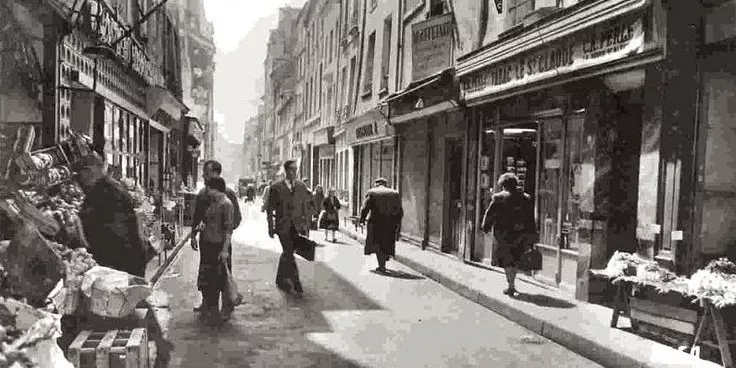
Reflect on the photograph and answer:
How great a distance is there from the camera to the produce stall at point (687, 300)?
17.7 ft

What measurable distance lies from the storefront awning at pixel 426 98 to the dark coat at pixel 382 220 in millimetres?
2498

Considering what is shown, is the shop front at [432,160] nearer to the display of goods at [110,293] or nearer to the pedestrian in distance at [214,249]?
Result: the pedestrian in distance at [214,249]

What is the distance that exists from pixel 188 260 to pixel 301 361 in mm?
7715

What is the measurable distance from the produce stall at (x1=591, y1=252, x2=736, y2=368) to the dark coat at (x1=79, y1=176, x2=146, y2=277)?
469cm

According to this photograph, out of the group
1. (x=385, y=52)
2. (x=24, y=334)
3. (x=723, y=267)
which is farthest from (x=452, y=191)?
(x=24, y=334)

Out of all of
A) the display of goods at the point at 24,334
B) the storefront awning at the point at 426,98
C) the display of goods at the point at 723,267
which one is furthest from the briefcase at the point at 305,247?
the display of goods at the point at 24,334

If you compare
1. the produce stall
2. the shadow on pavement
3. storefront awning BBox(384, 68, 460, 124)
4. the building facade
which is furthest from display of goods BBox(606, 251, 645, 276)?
storefront awning BBox(384, 68, 460, 124)

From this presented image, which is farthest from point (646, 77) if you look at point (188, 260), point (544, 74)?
point (188, 260)

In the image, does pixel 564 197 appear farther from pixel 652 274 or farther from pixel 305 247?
pixel 305 247

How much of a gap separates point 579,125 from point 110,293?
6929mm

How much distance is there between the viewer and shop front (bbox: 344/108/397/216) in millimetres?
18859

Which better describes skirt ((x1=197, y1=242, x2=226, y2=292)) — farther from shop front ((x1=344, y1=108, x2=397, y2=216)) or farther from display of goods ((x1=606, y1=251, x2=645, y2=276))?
shop front ((x1=344, y1=108, x2=397, y2=216))

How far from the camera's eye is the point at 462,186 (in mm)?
13031

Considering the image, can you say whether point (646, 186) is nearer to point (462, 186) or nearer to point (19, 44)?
point (462, 186)
